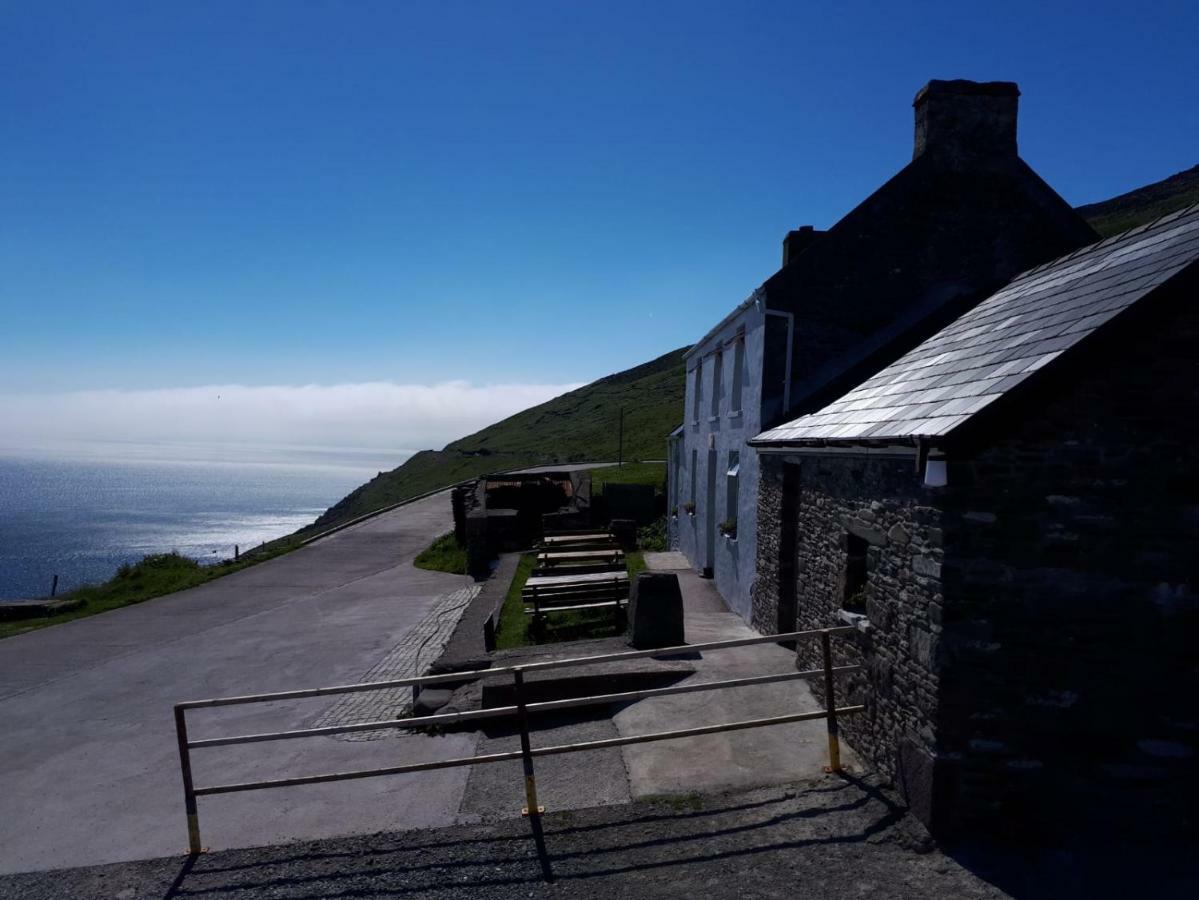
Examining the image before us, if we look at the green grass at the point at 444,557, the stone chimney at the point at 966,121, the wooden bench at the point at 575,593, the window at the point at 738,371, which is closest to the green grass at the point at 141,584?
the green grass at the point at 444,557

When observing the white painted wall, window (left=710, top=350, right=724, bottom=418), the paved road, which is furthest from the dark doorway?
window (left=710, top=350, right=724, bottom=418)

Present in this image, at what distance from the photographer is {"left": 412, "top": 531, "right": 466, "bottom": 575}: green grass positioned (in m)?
23.1

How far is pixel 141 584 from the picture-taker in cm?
2388

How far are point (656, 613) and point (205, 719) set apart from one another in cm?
667

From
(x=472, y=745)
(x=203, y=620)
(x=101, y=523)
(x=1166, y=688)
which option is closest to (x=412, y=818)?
(x=472, y=745)

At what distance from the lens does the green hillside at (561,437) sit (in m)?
62.5

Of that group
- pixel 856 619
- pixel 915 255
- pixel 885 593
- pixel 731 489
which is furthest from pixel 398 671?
pixel 915 255

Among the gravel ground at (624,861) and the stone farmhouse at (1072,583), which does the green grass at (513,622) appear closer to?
the gravel ground at (624,861)

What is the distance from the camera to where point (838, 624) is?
827 cm

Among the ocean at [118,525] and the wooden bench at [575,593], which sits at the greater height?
the wooden bench at [575,593]

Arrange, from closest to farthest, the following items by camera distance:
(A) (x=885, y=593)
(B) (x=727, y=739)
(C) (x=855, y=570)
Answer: (A) (x=885, y=593) → (B) (x=727, y=739) → (C) (x=855, y=570)

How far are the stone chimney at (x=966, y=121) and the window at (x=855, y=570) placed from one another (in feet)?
26.1

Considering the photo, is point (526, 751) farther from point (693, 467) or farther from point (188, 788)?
point (693, 467)

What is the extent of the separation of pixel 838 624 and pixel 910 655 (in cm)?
212
